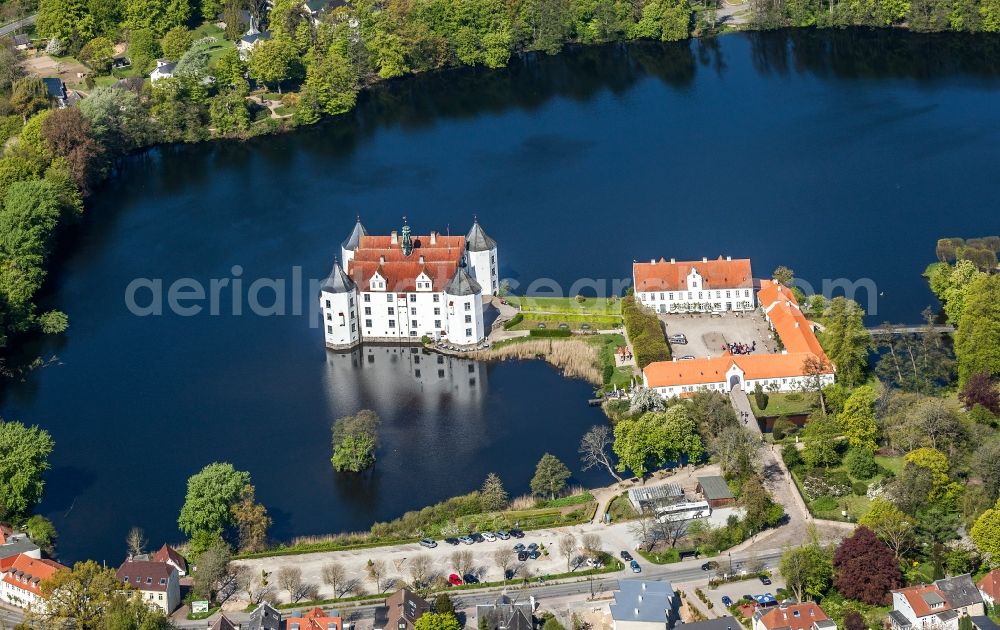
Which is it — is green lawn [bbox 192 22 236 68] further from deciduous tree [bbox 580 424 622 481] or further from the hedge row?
deciduous tree [bbox 580 424 622 481]

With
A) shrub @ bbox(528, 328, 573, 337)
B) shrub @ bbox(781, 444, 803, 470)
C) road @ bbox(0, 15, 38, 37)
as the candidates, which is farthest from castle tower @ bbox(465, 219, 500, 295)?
road @ bbox(0, 15, 38, 37)

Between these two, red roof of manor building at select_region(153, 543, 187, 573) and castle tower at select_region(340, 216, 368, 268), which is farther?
castle tower at select_region(340, 216, 368, 268)

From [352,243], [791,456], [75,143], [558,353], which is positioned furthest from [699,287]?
[75,143]

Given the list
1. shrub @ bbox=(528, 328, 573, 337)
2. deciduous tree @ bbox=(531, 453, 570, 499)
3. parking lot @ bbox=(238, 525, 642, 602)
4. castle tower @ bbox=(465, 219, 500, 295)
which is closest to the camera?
parking lot @ bbox=(238, 525, 642, 602)

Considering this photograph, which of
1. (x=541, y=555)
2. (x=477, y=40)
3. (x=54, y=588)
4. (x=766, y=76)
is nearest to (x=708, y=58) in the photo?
(x=766, y=76)

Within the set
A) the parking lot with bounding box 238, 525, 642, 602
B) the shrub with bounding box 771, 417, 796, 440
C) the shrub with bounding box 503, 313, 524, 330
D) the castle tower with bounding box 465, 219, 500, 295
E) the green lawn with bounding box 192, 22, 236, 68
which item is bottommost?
the parking lot with bounding box 238, 525, 642, 602

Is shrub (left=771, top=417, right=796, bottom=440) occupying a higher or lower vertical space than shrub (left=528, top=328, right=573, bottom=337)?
lower

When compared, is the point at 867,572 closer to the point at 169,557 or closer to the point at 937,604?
the point at 937,604

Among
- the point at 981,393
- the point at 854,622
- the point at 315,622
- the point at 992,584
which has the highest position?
the point at 981,393
